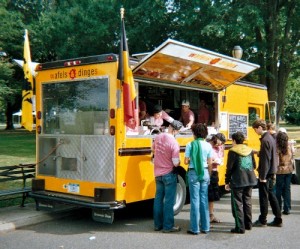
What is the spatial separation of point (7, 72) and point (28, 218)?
19.4 m

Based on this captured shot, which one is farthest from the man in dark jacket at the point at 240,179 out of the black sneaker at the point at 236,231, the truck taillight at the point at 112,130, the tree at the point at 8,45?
the tree at the point at 8,45

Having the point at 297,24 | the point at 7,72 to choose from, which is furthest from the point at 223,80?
the point at 7,72

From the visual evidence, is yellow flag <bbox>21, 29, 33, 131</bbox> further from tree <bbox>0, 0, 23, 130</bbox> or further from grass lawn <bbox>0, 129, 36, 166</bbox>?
tree <bbox>0, 0, 23, 130</bbox>

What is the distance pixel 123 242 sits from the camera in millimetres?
6000

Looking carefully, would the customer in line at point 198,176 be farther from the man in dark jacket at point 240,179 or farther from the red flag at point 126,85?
the red flag at point 126,85

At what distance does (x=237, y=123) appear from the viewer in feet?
31.8

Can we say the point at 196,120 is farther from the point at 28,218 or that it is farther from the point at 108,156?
the point at 28,218

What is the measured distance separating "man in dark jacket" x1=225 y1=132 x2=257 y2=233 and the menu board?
2939 millimetres

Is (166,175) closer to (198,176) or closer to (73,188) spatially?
(198,176)

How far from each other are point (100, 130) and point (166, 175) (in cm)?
133

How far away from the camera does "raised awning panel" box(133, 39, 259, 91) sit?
21.6 ft

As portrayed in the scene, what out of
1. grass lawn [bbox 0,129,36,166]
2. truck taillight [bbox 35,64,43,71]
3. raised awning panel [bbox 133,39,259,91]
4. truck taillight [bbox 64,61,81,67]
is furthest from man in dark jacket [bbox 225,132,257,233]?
grass lawn [bbox 0,129,36,166]

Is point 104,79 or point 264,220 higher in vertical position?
point 104,79

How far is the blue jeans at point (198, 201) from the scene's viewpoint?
625 centimetres
